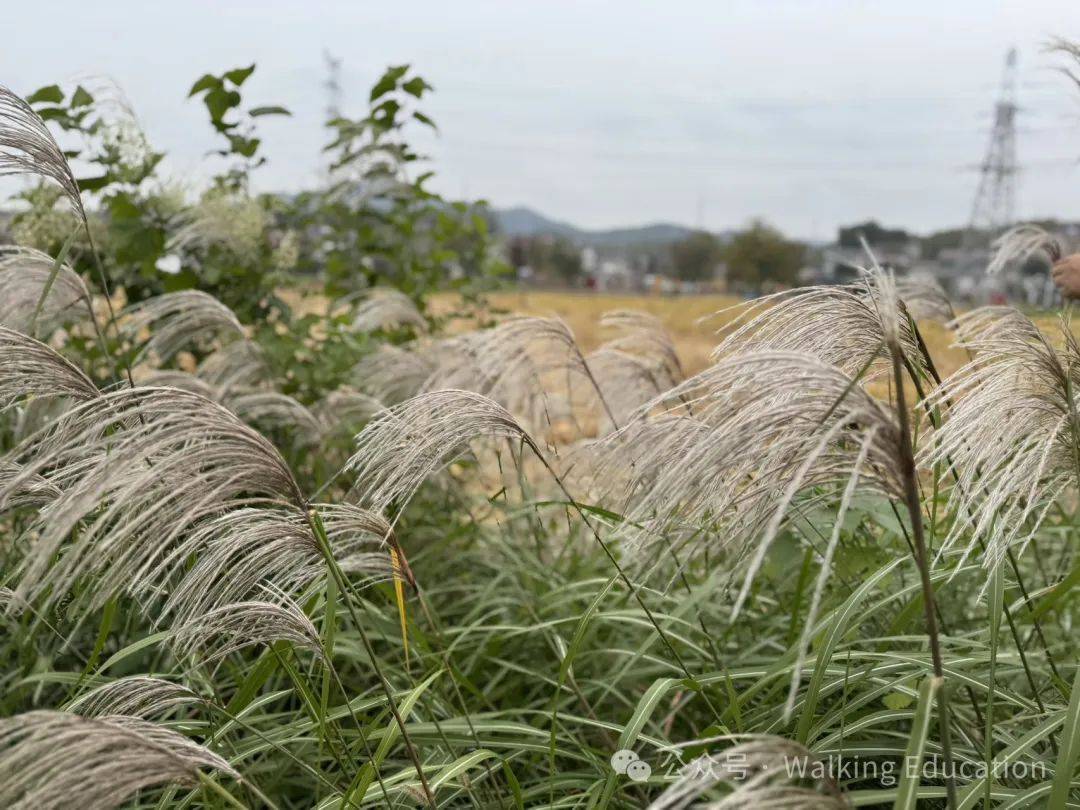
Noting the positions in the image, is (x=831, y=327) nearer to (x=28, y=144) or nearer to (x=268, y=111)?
(x=28, y=144)

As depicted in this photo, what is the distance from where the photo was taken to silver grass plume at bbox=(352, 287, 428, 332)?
4.14 m

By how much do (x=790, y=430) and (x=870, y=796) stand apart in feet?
2.17

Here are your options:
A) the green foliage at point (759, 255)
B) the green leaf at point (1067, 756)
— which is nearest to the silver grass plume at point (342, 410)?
the green leaf at point (1067, 756)

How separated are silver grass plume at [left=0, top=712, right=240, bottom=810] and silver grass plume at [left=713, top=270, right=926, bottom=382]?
3.03ft

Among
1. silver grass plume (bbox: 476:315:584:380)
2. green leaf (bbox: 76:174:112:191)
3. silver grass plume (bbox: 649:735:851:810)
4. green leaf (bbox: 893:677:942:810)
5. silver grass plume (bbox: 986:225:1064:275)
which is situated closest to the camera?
silver grass plume (bbox: 649:735:851:810)

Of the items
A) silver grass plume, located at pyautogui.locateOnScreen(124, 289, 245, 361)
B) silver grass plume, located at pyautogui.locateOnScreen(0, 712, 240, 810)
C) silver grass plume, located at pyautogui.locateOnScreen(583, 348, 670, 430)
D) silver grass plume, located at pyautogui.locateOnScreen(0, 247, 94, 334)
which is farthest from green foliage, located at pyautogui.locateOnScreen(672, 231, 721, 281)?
silver grass plume, located at pyautogui.locateOnScreen(0, 712, 240, 810)

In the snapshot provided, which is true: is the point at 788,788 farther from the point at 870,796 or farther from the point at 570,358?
the point at 570,358

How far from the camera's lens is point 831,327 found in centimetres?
145

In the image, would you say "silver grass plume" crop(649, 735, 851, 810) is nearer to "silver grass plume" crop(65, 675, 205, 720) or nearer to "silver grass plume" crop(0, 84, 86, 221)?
"silver grass plume" crop(65, 675, 205, 720)

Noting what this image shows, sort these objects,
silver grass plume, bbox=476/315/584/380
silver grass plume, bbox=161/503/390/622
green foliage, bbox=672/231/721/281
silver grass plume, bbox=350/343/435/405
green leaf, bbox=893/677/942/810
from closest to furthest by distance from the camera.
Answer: green leaf, bbox=893/677/942/810
silver grass plume, bbox=161/503/390/622
silver grass plume, bbox=476/315/584/380
silver grass plume, bbox=350/343/435/405
green foliage, bbox=672/231/721/281

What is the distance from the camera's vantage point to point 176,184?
12.8 feet

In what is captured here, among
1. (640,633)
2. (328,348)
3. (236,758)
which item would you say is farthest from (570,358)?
(328,348)

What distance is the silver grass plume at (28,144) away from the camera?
182 centimetres

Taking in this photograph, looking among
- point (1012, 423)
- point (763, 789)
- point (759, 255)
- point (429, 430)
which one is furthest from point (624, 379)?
point (759, 255)
